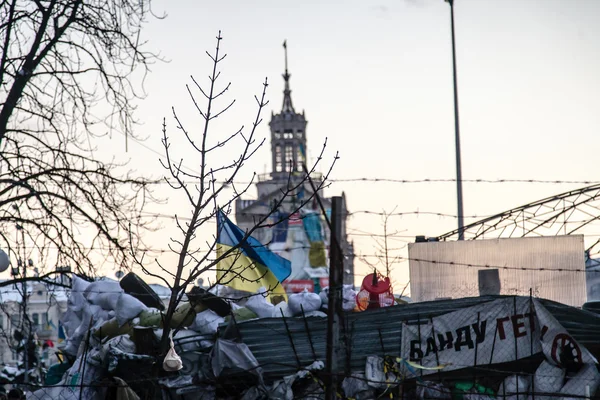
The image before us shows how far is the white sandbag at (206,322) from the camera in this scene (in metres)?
13.4

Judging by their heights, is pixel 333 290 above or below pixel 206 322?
above

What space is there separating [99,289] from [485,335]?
6.15 metres

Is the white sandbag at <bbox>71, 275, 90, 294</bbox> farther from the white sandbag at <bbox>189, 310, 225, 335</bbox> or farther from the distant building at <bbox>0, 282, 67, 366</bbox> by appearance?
the white sandbag at <bbox>189, 310, 225, 335</bbox>

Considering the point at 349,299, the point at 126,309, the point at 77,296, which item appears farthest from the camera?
the point at 77,296

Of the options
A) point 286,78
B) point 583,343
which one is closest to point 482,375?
point 583,343

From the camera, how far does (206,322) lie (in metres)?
13.5

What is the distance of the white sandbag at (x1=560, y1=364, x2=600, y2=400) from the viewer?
1109cm

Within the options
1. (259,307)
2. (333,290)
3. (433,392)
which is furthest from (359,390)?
(333,290)

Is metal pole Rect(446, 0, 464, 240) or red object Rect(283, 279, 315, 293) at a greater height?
metal pole Rect(446, 0, 464, 240)

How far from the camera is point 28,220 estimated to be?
10.0m

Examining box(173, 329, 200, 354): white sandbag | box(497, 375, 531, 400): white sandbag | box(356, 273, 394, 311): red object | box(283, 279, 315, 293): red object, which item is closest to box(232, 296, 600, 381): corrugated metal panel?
box(173, 329, 200, 354): white sandbag

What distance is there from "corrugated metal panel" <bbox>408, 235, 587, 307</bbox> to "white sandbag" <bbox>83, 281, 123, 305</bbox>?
224 inches

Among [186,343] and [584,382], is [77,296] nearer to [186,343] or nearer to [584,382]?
[186,343]

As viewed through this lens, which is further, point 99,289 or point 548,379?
point 99,289
